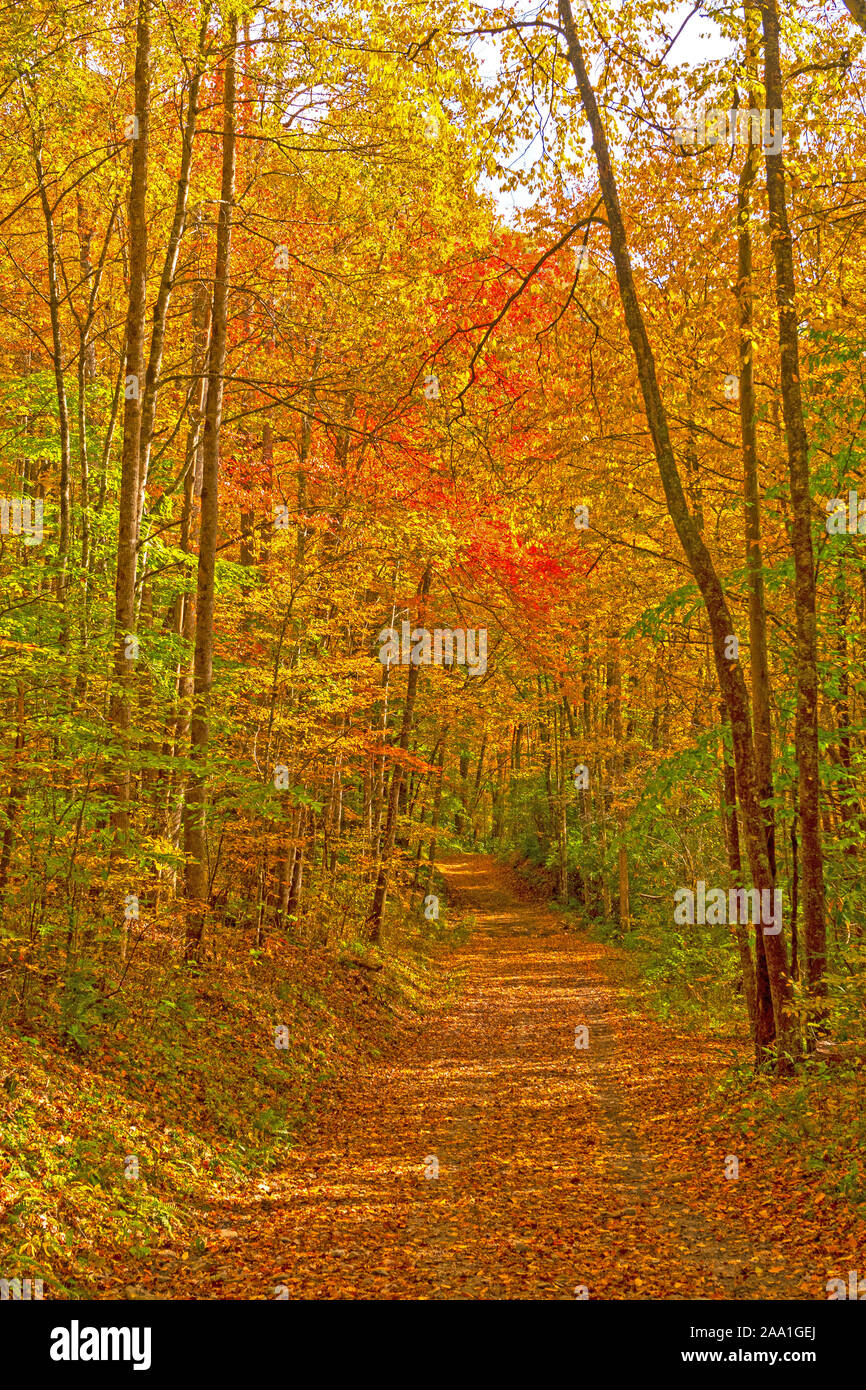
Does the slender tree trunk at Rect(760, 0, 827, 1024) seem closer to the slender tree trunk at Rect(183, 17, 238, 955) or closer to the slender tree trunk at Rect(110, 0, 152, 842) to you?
the slender tree trunk at Rect(183, 17, 238, 955)

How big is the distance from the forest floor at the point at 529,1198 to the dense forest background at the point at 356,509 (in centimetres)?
55

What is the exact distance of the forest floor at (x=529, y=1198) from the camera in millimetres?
5484

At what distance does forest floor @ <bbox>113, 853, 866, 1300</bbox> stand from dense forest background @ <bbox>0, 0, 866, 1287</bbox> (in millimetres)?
550

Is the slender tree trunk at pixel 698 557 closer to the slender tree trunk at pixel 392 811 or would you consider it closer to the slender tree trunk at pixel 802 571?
the slender tree trunk at pixel 802 571

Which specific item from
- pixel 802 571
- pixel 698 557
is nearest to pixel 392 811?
pixel 698 557

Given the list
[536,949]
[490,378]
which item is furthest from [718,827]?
[490,378]

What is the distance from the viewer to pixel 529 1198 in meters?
7.12

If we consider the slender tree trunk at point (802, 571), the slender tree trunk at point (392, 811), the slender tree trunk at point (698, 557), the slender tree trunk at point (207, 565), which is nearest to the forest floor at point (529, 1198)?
the slender tree trunk at point (698, 557)

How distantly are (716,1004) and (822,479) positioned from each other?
9083mm

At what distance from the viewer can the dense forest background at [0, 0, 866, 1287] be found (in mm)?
7891

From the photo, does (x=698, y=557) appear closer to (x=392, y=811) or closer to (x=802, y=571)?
(x=802, y=571)

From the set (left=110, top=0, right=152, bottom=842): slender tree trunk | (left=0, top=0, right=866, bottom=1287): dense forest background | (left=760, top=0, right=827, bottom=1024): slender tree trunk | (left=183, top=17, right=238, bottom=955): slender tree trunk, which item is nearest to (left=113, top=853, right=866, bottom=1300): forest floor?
(left=0, top=0, right=866, bottom=1287): dense forest background

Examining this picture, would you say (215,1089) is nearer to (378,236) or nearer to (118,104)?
(378,236)

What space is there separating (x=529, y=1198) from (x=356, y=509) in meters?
7.81
